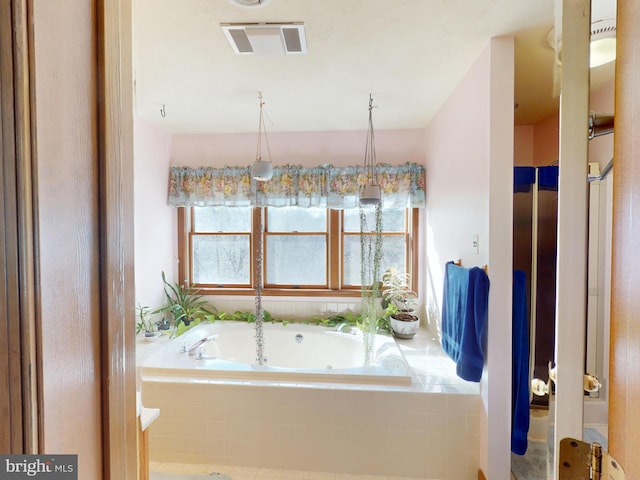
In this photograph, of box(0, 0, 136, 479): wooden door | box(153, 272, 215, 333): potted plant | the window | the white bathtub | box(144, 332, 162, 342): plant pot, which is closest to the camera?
box(0, 0, 136, 479): wooden door

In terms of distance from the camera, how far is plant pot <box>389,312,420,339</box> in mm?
2691

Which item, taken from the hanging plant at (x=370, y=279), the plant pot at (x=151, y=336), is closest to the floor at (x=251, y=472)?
the hanging plant at (x=370, y=279)

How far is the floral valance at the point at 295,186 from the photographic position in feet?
9.82

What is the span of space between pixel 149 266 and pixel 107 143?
108 inches

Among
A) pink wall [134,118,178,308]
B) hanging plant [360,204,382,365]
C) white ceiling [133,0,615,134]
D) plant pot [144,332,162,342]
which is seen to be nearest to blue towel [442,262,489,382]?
hanging plant [360,204,382,365]

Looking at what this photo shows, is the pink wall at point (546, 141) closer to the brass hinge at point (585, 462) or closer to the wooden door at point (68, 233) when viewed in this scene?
the brass hinge at point (585, 462)

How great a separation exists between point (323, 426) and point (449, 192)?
188 cm

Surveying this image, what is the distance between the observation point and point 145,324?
2748 mm

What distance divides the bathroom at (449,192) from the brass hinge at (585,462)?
1.21m

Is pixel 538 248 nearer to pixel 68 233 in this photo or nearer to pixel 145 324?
pixel 68 233

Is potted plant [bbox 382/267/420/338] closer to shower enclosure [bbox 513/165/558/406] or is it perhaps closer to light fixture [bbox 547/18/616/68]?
shower enclosure [bbox 513/165/558/406]

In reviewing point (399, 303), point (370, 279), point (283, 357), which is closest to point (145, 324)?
point (283, 357)

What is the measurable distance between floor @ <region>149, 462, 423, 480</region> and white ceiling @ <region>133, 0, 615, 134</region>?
2495 mm

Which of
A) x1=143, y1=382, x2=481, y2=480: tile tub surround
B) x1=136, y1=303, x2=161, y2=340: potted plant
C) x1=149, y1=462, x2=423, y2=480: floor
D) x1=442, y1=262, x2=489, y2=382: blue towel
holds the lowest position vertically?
x1=149, y1=462, x2=423, y2=480: floor
